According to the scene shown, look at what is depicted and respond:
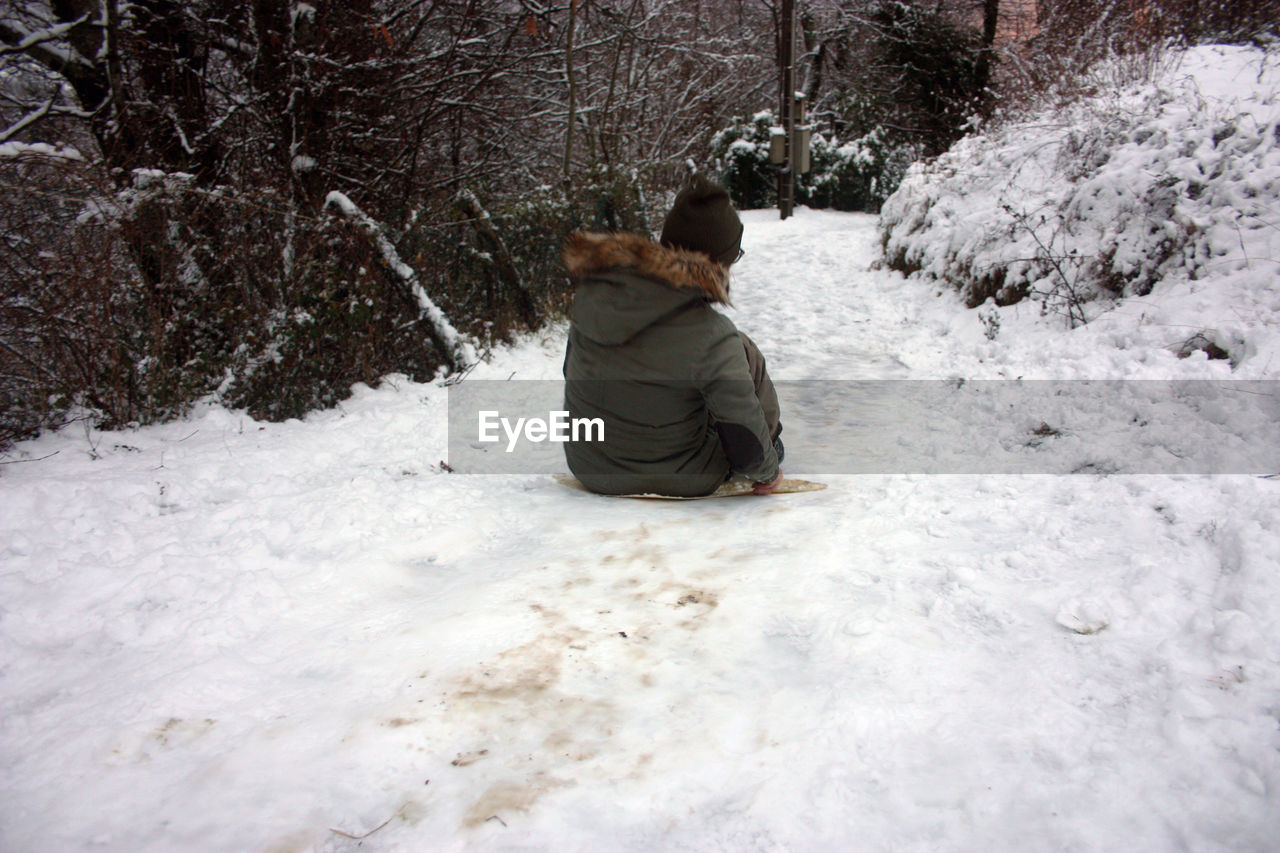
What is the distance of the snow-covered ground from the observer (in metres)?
1.61

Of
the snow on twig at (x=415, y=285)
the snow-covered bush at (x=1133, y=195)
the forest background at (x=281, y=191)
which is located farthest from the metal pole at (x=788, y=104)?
the snow on twig at (x=415, y=285)

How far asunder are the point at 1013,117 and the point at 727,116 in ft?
40.3

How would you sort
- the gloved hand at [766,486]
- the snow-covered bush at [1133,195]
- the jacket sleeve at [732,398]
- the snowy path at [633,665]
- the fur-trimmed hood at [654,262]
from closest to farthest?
the snowy path at [633,665], the fur-trimmed hood at [654,262], the jacket sleeve at [732,398], the gloved hand at [766,486], the snow-covered bush at [1133,195]

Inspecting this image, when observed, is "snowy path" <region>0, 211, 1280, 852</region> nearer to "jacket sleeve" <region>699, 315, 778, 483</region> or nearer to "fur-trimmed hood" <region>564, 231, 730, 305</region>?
"jacket sleeve" <region>699, 315, 778, 483</region>

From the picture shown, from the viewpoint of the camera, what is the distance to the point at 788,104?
13141 mm

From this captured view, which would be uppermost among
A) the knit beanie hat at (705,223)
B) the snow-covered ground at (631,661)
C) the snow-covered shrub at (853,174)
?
the snow-covered shrub at (853,174)

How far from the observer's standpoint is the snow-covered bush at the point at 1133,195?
458 centimetres

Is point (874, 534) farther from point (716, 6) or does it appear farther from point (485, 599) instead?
point (716, 6)

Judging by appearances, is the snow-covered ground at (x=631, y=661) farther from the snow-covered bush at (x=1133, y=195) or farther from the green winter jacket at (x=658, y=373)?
the snow-covered bush at (x=1133, y=195)

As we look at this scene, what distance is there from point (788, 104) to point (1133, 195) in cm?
896

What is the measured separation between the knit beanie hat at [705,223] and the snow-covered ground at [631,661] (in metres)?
1.16

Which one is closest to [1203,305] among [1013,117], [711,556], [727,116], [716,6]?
[711,556]

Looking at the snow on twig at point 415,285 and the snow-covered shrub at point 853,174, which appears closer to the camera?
the snow on twig at point 415,285

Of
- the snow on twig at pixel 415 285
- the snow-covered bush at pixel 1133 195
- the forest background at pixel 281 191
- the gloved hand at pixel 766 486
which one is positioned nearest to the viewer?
the gloved hand at pixel 766 486
